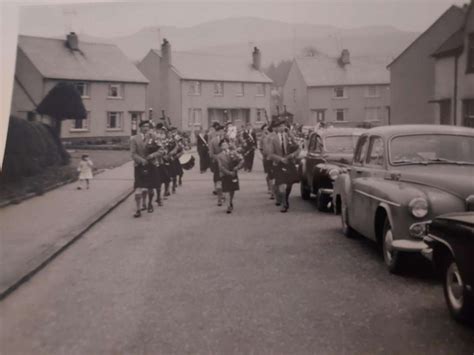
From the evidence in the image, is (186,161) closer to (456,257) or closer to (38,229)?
(38,229)

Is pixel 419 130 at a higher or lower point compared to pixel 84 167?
higher

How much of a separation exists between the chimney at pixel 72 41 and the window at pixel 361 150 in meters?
3.30

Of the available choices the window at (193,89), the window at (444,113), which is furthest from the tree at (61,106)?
the window at (444,113)

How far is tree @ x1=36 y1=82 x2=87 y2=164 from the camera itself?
5.62m

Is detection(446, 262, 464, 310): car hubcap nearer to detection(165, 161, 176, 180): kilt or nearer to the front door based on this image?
the front door

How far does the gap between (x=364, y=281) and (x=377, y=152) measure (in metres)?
1.65

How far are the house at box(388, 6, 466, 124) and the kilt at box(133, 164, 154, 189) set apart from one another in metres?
4.34

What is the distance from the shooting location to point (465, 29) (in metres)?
4.64

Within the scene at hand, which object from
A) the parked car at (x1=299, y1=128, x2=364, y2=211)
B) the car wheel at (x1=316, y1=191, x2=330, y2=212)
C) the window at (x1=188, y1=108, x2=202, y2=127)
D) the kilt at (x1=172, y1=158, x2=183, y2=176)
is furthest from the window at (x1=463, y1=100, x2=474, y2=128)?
the kilt at (x1=172, y1=158, x2=183, y2=176)

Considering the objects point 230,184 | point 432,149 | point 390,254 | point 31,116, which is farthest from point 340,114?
point 31,116

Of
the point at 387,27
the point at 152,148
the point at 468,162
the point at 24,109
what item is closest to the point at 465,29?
the point at 387,27

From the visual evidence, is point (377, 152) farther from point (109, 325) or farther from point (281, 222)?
point (109, 325)

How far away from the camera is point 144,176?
29.3 ft

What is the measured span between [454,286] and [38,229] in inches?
→ 158
